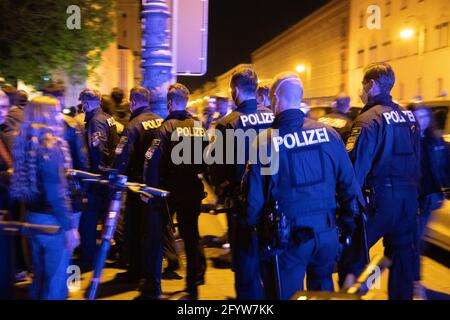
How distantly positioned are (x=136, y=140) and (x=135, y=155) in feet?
0.58

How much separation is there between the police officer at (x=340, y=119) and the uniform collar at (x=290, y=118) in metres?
2.67

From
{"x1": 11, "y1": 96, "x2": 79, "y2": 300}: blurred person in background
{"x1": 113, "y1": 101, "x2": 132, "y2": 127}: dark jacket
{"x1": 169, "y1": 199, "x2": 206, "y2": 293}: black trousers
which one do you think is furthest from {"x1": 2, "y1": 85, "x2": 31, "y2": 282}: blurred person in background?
{"x1": 169, "y1": 199, "x2": 206, "y2": 293}: black trousers

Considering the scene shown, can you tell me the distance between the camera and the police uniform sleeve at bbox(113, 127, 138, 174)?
17.7 ft

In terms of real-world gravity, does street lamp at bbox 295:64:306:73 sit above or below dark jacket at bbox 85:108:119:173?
above

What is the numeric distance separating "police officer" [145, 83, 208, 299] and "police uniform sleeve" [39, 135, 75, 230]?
133 centimetres

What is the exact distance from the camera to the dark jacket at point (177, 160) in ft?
16.9

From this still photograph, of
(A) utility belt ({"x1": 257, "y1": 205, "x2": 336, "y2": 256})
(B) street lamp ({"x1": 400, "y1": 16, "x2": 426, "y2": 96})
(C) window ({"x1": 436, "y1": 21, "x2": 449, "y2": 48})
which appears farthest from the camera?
(B) street lamp ({"x1": 400, "y1": 16, "x2": 426, "y2": 96})

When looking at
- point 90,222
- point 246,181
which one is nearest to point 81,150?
point 90,222

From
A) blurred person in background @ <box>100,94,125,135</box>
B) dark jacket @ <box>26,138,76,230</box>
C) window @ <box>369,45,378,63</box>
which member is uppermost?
window @ <box>369,45,378,63</box>

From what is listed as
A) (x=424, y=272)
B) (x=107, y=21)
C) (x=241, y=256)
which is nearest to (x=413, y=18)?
(x=107, y=21)

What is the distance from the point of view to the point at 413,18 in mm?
33125

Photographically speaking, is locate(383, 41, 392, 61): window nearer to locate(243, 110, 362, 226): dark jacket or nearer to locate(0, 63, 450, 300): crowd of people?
locate(0, 63, 450, 300): crowd of people

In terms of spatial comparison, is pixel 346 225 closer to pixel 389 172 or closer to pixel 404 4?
pixel 389 172

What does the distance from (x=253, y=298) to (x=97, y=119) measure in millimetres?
3159
